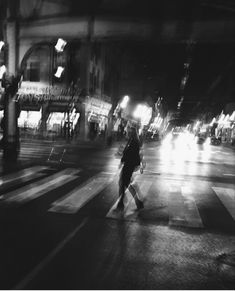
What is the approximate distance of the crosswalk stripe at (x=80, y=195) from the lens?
9.09 metres

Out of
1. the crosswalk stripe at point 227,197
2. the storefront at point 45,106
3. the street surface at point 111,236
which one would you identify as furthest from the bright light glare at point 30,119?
the crosswalk stripe at point 227,197

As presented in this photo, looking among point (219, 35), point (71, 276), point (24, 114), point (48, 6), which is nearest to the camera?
point (71, 276)

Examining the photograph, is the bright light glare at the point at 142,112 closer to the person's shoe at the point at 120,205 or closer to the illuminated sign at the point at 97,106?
the illuminated sign at the point at 97,106

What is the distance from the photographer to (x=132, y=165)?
9266mm

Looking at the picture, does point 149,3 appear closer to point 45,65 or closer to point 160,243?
point 160,243

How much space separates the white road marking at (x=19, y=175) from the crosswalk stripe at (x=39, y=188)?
2.81 feet

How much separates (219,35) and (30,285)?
48.9 ft

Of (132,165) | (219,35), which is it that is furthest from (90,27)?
(132,165)

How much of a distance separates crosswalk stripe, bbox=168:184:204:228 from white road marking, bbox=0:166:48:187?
527 cm

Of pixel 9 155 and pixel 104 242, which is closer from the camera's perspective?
pixel 104 242

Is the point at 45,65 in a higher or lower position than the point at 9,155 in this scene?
higher

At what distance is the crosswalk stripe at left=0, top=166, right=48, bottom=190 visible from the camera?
12.5 metres

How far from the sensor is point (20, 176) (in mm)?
13953

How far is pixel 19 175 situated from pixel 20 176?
0.27 metres
